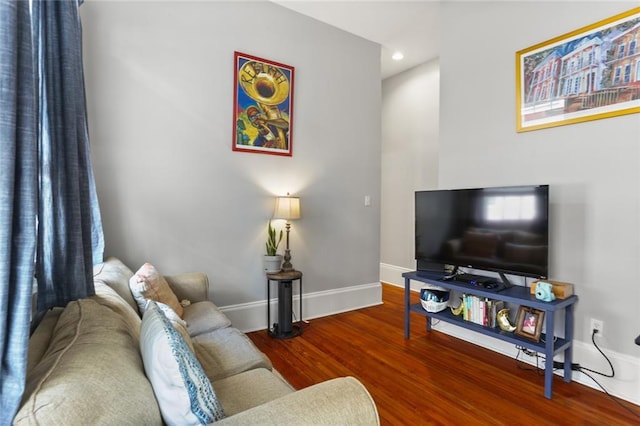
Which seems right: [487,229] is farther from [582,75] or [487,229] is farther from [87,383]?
[87,383]

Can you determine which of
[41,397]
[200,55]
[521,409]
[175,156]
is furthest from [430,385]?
[200,55]

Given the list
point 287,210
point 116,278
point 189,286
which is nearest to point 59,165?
point 116,278

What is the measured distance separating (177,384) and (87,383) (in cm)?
19

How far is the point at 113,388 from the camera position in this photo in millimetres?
780

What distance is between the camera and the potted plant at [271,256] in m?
2.97

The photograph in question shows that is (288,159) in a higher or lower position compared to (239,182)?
higher

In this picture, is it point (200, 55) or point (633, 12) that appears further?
point (200, 55)

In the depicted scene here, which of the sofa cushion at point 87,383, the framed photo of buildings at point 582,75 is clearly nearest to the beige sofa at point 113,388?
the sofa cushion at point 87,383

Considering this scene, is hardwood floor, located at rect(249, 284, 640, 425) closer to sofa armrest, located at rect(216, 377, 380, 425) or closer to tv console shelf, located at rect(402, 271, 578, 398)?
tv console shelf, located at rect(402, 271, 578, 398)

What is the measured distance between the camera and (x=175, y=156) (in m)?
2.71

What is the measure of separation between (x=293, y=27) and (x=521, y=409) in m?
3.56

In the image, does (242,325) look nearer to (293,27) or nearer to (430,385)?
(430,385)

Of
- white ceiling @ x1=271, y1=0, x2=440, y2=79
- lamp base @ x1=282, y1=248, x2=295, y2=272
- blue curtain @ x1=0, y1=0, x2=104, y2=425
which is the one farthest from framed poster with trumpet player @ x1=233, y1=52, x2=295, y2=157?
blue curtain @ x1=0, y1=0, x2=104, y2=425

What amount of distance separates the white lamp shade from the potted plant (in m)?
0.18
